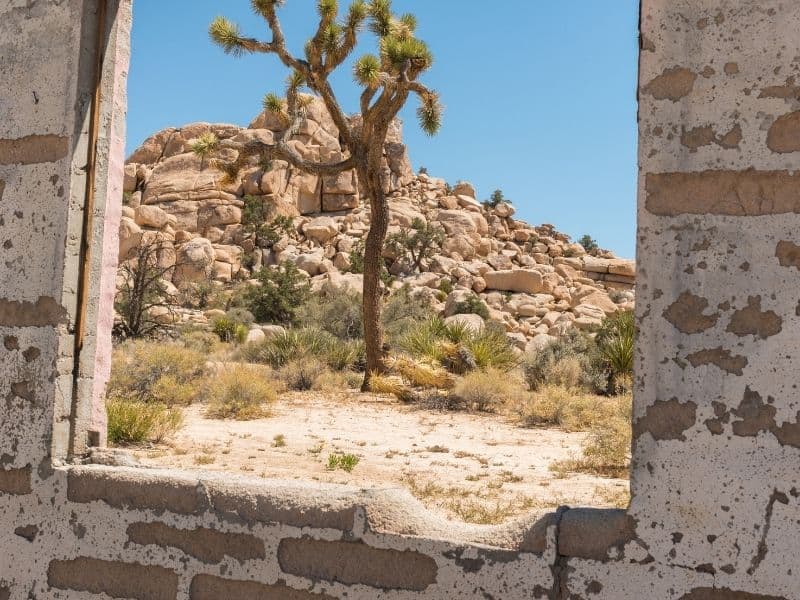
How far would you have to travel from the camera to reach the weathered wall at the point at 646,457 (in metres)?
2.26

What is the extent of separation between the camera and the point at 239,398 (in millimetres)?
9953

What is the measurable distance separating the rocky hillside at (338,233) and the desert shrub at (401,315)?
3870mm

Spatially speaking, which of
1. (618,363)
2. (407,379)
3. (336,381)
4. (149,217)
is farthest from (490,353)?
(149,217)

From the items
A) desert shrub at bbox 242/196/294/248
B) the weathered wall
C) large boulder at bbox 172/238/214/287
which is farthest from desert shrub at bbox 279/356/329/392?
desert shrub at bbox 242/196/294/248

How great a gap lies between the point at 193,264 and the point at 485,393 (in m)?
25.2

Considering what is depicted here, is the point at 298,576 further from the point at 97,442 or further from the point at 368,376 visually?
the point at 368,376

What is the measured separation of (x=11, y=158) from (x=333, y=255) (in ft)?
108

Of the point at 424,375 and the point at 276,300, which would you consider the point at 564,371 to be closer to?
the point at 424,375

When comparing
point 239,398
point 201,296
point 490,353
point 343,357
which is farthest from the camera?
point 201,296

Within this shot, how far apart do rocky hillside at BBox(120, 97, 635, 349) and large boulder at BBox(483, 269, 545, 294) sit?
0.04 m

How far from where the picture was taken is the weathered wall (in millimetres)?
2264

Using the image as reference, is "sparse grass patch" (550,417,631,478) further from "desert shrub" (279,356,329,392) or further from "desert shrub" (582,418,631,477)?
"desert shrub" (279,356,329,392)

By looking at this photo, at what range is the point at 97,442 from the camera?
3.33 metres

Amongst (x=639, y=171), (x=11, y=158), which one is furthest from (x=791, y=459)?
(x=11, y=158)
